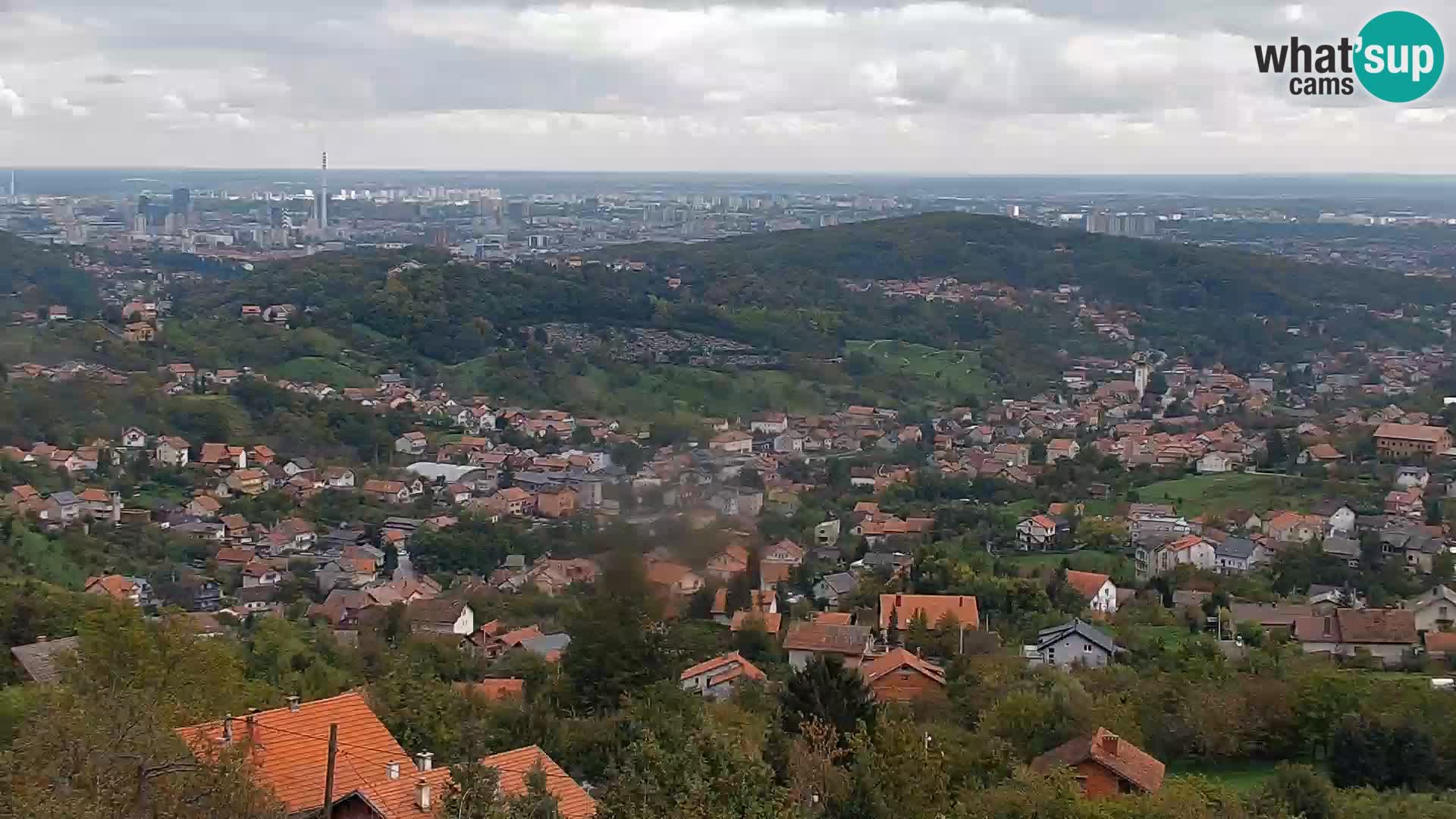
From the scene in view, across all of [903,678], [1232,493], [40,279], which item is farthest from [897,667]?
[40,279]

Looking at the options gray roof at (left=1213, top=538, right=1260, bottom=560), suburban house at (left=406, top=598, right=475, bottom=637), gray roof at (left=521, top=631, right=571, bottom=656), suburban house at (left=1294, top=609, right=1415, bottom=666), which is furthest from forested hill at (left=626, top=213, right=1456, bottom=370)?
gray roof at (left=521, top=631, right=571, bottom=656)

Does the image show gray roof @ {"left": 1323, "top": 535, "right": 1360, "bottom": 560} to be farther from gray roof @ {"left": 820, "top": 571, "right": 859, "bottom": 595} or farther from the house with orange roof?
the house with orange roof

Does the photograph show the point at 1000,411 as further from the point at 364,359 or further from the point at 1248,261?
the point at 1248,261

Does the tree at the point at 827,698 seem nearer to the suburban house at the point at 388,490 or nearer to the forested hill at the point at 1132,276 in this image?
the suburban house at the point at 388,490

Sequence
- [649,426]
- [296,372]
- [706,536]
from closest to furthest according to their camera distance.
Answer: [706,536] → [649,426] → [296,372]

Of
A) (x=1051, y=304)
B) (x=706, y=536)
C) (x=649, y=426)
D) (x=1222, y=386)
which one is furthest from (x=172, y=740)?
(x=1051, y=304)

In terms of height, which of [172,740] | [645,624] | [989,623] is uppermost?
[172,740]

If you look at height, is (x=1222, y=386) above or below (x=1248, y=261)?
below
